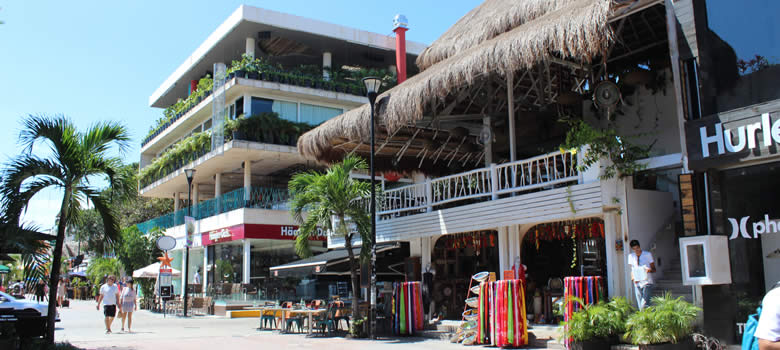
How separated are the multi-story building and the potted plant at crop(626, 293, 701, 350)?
60.7 ft

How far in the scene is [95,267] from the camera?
3559 centimetres

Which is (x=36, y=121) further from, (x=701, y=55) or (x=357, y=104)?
(x=357, y=104)

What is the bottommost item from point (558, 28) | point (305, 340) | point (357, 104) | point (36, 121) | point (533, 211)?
point (305, 340)

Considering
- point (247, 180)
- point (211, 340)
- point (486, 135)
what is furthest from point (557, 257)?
point (247, 180)

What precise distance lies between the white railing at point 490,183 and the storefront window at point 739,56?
2.72 metres

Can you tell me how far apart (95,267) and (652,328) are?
109 ft

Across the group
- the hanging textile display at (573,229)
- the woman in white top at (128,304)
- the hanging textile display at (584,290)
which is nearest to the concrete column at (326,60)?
the woman in white top at (128,304)

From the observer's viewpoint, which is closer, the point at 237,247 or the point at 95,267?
the point at 237,247

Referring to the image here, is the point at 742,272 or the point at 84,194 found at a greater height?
the point at 84,194

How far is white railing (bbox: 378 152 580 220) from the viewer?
12492mm

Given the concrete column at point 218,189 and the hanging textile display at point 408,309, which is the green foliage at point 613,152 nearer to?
the hanging textile display at point 408,309

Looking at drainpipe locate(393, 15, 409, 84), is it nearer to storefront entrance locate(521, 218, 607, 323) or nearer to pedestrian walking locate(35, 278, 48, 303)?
storefront entrance locate(521, 218, 607, 323)

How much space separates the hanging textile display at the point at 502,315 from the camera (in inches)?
448

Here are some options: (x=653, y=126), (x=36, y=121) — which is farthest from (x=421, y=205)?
(x=36, y=121)
